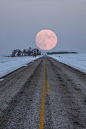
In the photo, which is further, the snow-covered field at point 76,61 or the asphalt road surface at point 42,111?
the snow-covered field at point 76,61

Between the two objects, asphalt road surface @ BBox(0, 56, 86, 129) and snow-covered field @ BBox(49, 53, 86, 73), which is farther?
snow-covered field @ BBox(49, 53, 86, 73)

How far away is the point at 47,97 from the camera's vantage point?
475 centimetres

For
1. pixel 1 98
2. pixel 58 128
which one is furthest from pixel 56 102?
pixel 1 98

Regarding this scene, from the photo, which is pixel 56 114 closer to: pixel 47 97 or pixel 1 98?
pixel 47 97

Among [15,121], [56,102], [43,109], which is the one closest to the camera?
[15,121]

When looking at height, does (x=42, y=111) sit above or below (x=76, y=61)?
below

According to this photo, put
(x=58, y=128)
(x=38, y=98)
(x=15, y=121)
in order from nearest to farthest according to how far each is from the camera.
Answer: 1. (x=58, y=128)
2. (x=15, y=121)
3. (x=38, y=98)

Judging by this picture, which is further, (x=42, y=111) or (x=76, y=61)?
(x=76, y=61)

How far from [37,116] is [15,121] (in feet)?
2.35

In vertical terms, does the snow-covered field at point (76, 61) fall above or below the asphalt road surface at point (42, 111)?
above

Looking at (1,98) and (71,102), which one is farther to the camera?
(1,98)

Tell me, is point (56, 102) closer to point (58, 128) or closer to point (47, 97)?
point (47, 97)

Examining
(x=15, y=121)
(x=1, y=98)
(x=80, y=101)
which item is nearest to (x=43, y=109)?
(x=15, y=121)

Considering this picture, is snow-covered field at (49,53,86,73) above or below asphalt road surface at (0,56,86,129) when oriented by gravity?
above
